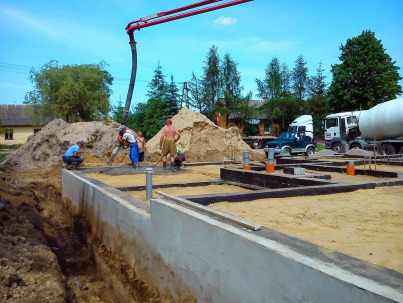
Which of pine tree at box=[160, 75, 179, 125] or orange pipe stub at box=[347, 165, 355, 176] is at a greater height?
pine tree at box=[160, 75, 179, 125]

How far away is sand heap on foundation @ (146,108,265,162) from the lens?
18188 millimetres

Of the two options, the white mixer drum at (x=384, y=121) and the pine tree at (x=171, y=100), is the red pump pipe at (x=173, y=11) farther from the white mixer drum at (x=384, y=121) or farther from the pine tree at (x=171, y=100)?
the pine tree at (x=171, y=100)

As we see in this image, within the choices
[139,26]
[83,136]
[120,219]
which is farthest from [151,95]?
[120,219]

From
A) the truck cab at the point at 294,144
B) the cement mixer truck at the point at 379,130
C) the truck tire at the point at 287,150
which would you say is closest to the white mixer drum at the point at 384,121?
the cement mixer truck at the point at 379,130

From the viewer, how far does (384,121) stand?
19.1 meters

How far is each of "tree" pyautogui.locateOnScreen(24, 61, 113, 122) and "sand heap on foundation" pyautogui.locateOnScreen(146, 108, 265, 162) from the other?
10.7 metres

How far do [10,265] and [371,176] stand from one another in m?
7.65

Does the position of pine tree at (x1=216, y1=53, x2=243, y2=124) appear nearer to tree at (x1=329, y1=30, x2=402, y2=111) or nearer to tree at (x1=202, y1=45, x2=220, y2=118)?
tree at (x1=202, y1=45, x2=220, y2=118)

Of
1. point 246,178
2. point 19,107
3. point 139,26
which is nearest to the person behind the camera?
point 246,178

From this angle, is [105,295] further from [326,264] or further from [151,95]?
[151,95]

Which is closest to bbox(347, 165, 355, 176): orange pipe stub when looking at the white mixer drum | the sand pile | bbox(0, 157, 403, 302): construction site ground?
bbox(0, 157, 403, 302): construction site ground

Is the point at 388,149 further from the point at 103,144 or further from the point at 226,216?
the point at 226,216

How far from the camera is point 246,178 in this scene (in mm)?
8344

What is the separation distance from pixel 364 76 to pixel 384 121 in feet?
66.9
